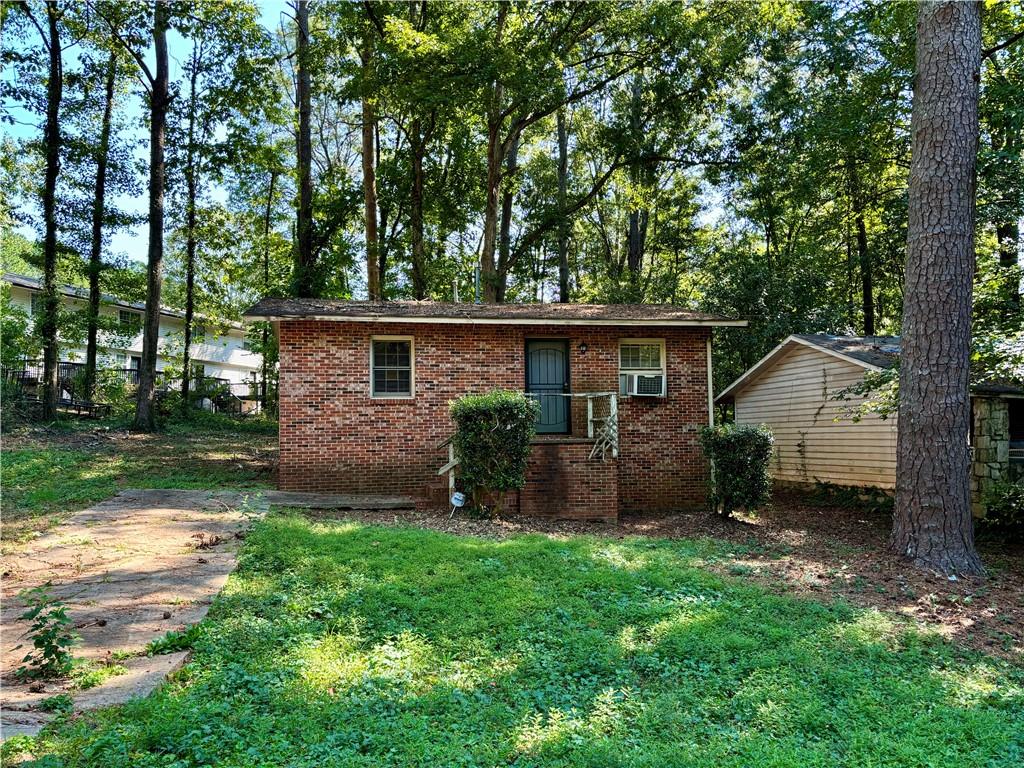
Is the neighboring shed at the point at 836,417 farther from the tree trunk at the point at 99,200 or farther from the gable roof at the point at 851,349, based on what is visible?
the tree trunk at the point at 99,200

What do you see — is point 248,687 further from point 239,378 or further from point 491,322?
point 239,378

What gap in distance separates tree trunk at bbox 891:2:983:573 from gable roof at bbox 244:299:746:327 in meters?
4.48

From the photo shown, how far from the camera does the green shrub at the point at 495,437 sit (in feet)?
28.7

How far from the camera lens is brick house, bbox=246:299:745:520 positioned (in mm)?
10250

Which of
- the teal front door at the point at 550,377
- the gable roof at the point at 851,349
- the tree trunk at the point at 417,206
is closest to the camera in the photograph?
the gable roof at the point at 851,349

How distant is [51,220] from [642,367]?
1515 cm

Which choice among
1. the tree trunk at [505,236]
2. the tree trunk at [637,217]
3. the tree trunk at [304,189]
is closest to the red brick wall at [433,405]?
the tree trunk at [304,189]

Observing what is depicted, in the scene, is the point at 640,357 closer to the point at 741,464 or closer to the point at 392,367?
the point at 741,464

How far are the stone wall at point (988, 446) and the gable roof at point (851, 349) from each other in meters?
1.61

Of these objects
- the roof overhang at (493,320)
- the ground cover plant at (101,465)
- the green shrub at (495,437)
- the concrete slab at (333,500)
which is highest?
the roof overhang at (493,320)

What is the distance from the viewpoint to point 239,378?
38469 millimetres

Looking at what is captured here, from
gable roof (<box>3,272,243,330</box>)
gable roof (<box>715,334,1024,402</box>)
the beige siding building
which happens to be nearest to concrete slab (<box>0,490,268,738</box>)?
gable roof (<box>715,334,1024,402</box>)

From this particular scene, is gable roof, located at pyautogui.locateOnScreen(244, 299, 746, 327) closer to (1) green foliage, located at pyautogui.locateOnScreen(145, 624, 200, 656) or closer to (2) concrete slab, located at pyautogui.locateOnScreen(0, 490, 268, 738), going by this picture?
(2) concrete slab, located at pyautogui.locateOnScreen(0, 490, 268, 738)

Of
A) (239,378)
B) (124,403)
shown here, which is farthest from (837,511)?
(239,378)
